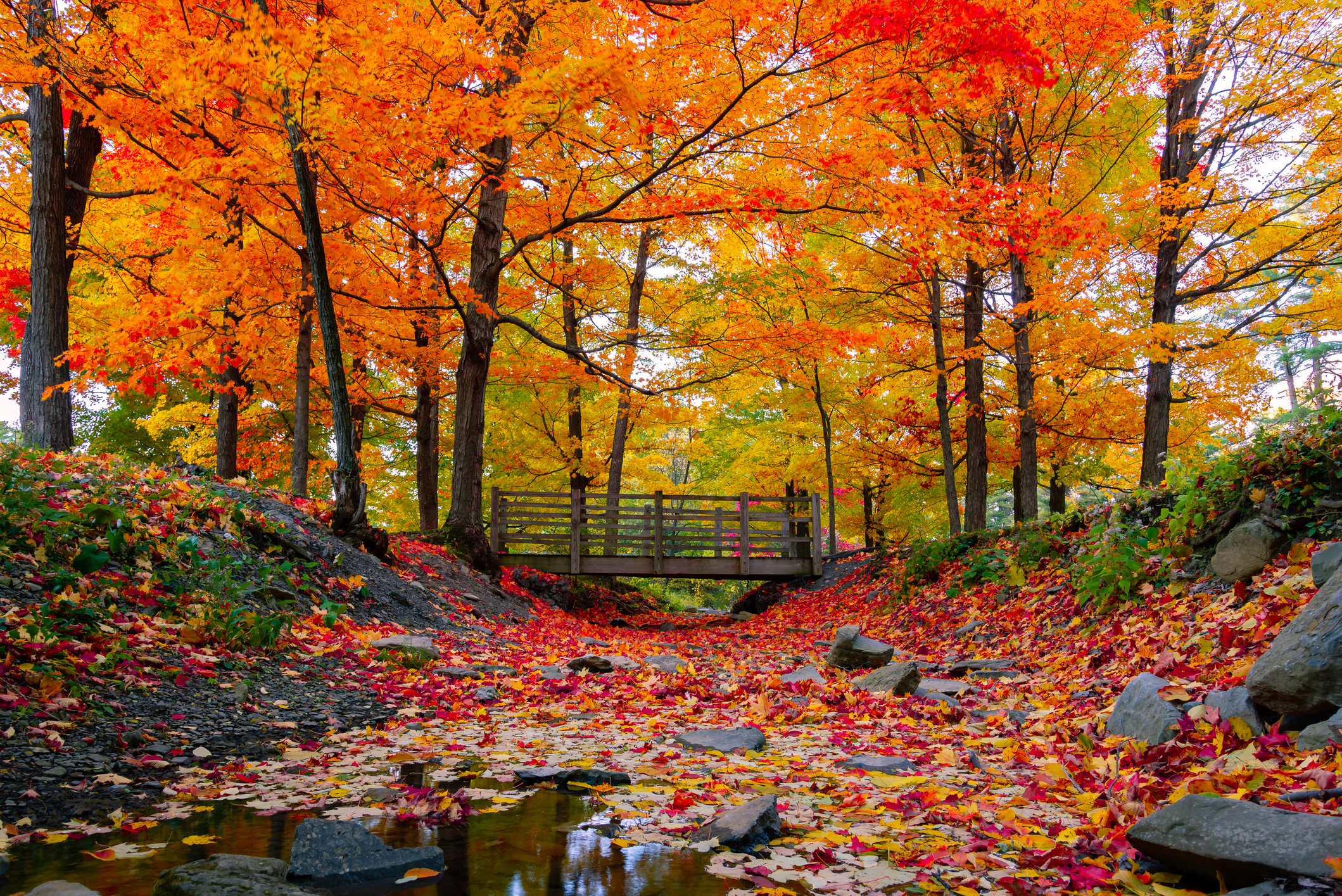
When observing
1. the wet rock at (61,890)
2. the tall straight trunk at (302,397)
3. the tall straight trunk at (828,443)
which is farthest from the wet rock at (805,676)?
the tall straight trunk at (828,443)

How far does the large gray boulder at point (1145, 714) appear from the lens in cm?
320

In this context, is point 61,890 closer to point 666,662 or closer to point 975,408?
point 666,662

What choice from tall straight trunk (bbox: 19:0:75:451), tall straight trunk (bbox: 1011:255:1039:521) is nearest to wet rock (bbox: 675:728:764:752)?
tall straight trunk (bbox: 19:0:75:451)

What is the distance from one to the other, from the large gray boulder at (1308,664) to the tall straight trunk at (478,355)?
8.60 metres

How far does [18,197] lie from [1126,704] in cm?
1447

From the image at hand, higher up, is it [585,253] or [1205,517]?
[585,253]

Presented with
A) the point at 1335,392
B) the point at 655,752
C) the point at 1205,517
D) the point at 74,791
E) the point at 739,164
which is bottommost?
the point at 655,752

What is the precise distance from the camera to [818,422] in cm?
1659

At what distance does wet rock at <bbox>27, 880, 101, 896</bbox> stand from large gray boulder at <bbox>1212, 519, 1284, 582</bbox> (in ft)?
18.9

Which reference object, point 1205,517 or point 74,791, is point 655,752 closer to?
point 74,791

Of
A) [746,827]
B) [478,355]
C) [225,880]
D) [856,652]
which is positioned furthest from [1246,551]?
[478,355]

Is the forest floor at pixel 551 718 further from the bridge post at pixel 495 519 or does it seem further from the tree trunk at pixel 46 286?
the bridge post at pixel 495 519

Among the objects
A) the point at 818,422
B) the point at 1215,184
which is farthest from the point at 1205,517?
the point at 818,422

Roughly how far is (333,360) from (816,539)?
10407mm
